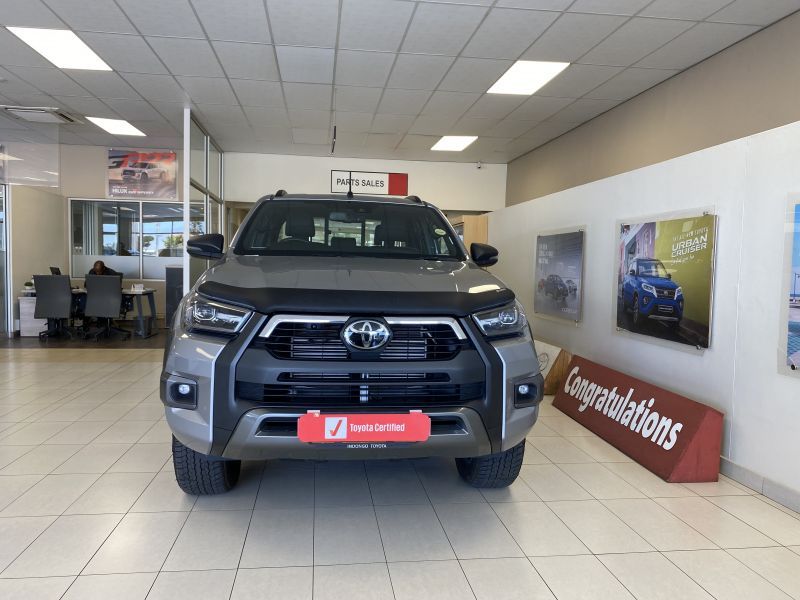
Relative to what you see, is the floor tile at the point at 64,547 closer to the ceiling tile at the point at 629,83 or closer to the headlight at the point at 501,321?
the headlight at the point at 501,321

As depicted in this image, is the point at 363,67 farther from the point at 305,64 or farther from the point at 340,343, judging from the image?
the point at 340,343

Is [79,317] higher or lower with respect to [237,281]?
lower

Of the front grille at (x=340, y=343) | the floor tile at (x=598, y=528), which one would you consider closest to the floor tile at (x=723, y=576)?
the floor tile at (x=598, y=528)

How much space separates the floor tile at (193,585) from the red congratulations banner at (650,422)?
2.22 metres

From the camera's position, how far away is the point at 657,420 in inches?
117

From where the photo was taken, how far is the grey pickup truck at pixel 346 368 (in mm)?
1746

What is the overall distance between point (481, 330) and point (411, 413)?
1.32 ft

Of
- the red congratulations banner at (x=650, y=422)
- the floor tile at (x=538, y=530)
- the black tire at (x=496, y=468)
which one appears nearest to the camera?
the floor tile at (x=538, y=530)

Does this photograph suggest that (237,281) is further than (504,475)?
No

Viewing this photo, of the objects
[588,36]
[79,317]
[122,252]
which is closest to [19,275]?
[79,317]

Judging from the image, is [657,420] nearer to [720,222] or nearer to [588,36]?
[720,222]

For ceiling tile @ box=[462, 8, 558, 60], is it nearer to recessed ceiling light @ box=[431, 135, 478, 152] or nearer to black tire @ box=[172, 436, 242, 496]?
recessed ceiling light @ box=[431, 135, 478, 152]

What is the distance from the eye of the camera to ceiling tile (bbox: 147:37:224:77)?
4.48 meters

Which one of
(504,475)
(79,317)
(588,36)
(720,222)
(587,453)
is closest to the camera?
(504,475)
